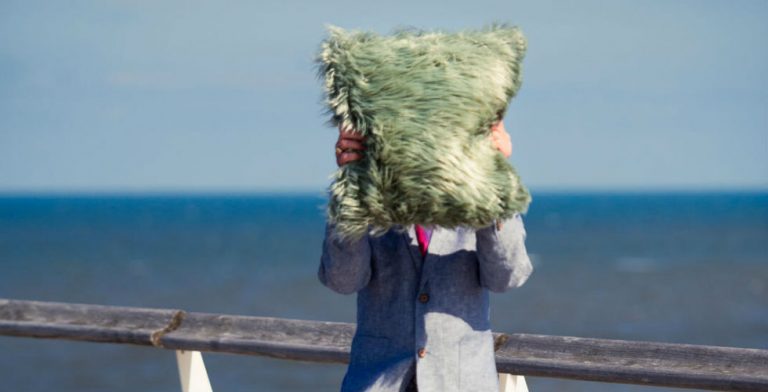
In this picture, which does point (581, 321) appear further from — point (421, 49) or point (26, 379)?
point (421, 49)

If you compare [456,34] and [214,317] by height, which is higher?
[456,34]

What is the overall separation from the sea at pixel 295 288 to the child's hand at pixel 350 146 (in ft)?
0.39

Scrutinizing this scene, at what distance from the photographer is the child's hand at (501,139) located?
245cm

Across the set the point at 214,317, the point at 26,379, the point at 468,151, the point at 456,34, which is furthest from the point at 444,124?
the point at 26,379

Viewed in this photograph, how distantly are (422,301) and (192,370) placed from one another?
1425 millimetres

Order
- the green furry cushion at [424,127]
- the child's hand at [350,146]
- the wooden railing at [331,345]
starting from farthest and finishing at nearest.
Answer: the wooden railing at [331,345] < the child's hand at [350,146] < the green furry cushion at [424,127]

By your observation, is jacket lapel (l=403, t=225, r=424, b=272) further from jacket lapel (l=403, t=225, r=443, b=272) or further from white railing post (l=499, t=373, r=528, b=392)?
white railing post (l=499, t=373, r=528, b=392)

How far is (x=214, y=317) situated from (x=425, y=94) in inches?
64.7

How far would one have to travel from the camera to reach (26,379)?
1870cm

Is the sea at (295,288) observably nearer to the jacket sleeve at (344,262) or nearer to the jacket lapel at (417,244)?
the jacket sleeve at (344,262)

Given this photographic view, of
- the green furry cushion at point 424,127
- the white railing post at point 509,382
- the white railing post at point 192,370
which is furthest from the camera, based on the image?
the white railing post at point 192,370

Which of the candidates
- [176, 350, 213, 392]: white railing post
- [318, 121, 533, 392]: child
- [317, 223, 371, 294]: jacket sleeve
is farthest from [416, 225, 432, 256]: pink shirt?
[176, 350, 213, 392]: white railing post

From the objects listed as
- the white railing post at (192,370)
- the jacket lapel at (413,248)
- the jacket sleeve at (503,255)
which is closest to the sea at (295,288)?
the jacket lapel at (413,248)

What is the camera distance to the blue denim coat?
8.43ft
